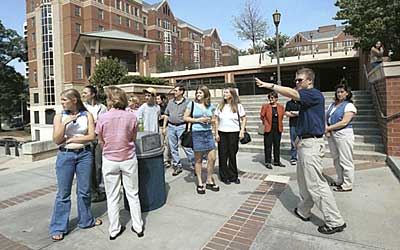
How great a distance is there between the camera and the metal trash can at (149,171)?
11.9 feet

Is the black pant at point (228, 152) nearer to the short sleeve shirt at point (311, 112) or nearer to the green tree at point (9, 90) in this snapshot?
the short sleeve shirt at point (311, 112)

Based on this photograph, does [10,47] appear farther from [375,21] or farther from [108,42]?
[375,21]

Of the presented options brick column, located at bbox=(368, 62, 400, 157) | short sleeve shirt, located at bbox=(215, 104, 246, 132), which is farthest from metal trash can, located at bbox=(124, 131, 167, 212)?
brick column, located at bbox=(368, 62, 400, 157)

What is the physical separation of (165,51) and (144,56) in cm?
3034

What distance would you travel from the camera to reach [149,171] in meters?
3.70

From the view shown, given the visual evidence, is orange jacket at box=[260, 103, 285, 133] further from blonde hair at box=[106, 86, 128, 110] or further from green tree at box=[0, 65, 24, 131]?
green tree at box=[0, 65, 24, 131]

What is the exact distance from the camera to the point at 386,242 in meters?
2.77

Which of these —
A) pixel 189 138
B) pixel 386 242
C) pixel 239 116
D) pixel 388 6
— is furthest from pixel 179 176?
pixel 388 6

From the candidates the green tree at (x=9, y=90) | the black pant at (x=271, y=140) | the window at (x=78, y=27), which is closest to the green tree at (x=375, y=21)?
the black pant at (x=271, y=140)

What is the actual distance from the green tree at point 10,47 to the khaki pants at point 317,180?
5297cm

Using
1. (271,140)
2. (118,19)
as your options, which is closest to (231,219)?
(271,140)

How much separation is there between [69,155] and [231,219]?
2.05m

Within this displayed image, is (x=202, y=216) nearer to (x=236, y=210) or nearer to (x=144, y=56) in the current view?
(x=236, y=210)

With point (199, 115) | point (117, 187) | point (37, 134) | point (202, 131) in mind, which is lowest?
point (37, 134)
